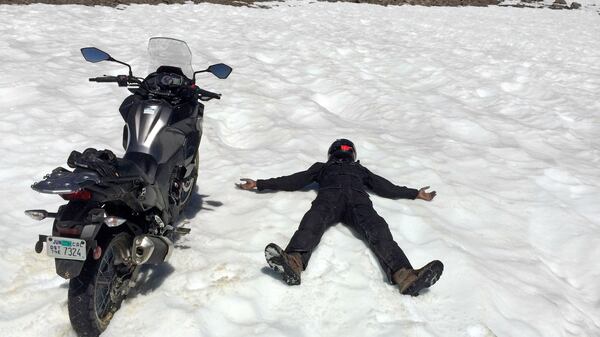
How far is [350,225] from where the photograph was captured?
5.34 metres

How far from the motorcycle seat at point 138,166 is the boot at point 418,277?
2336 mm

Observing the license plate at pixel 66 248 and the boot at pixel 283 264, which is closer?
the license plate at pixel 66 248

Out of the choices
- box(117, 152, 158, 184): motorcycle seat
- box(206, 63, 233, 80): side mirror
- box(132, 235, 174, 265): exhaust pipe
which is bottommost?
box(132, 235, 174, 265): exhaust pipe

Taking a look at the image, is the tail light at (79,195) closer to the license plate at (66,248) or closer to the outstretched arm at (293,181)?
the license plate at (66,248)

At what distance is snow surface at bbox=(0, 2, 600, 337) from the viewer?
4.10 m

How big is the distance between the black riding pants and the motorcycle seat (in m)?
1.53

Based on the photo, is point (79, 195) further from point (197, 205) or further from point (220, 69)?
point (197, 205)

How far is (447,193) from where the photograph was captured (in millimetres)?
6496

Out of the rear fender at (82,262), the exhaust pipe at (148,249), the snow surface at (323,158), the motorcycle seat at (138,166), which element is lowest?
the snow surface at (323,158)

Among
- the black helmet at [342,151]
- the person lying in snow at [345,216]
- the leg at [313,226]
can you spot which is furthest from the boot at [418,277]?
the black helmet at [342,151]

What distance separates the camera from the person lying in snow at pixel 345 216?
425 cm

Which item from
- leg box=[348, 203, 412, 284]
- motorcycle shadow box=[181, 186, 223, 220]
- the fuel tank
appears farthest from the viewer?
motorcycle shadow box=[181, 186, 223, 220]

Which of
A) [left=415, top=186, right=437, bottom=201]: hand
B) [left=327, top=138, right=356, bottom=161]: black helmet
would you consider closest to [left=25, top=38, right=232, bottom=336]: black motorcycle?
[left=327, top=138, right=356, bottom=161]: black helmet

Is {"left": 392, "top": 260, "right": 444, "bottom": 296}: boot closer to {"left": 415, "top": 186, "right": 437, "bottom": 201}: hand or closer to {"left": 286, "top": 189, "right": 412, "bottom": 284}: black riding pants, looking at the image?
{"left": 286, "top": 189, "right": 412, "bottom": 284}: black riding pants
